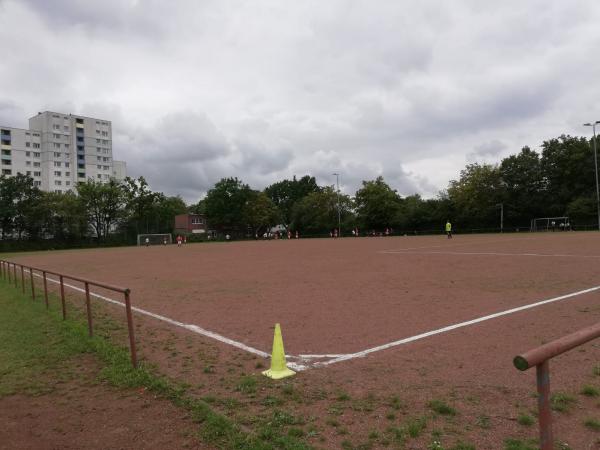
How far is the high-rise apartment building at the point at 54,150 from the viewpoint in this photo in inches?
3888

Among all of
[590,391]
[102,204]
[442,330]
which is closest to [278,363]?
[442,330]

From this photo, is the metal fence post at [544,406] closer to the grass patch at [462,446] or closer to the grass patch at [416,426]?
the grass patch at [462,446]

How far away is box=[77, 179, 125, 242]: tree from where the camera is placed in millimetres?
65750

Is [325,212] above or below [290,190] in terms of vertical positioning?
below

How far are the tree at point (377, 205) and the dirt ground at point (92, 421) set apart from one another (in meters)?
70.9

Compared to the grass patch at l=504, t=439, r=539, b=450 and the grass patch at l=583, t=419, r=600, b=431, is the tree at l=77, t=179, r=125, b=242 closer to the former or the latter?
the grass patch at l=504, t=439, r=539, b=450

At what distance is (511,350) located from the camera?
576 cm

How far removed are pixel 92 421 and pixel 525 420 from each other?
3847mm

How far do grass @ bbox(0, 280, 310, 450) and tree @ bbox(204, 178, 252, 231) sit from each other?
7540cm

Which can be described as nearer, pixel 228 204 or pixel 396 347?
pixel 396 347

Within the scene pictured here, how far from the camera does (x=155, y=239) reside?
67250 millimetres

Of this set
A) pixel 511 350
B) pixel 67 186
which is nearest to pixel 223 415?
pixel 511 350

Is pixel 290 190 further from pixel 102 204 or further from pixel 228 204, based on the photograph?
pixel 102 204

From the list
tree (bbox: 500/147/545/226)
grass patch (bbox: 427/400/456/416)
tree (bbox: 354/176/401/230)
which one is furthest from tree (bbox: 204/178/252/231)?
grass patch (bbox: 427/400/456/416)
